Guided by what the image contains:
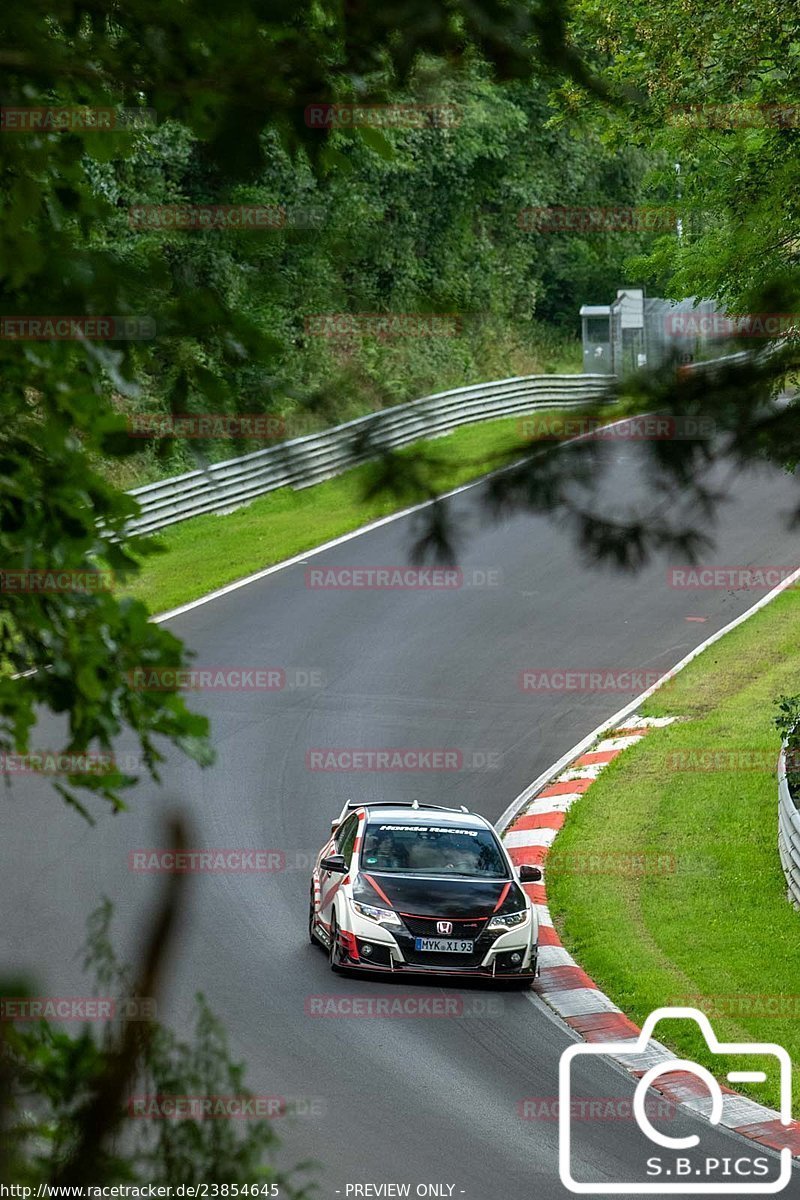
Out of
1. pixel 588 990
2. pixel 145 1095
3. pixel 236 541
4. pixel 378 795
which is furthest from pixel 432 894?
pixel 236 541

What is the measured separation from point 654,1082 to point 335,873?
3755mm

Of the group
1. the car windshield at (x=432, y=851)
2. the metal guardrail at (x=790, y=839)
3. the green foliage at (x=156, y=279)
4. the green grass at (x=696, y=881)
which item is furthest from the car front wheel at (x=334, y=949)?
the green foliage at (x=156, y=279)

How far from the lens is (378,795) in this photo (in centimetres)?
1928

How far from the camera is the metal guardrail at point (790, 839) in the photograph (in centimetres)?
1530

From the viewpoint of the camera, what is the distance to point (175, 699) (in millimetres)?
3793

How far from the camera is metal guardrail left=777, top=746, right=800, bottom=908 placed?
1530cm

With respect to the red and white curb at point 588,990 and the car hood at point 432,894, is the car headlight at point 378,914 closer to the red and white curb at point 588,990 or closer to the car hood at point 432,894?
the car hood at point 432,894

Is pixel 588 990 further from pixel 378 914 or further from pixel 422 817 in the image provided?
pixel 422 817

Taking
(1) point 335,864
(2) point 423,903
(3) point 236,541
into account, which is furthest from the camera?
(3) point 236,541

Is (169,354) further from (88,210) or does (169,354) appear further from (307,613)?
(307,613)

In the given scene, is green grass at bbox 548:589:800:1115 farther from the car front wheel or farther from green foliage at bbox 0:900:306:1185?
green foliage at bbox 0:900:306:1185

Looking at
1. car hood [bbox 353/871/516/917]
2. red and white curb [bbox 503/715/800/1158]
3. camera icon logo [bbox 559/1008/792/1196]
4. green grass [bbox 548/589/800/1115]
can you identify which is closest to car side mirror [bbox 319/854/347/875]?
car hood [bbox 353/871/516/917]

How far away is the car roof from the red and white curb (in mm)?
1392

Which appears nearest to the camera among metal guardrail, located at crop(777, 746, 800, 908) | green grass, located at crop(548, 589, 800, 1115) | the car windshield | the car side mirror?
green grass, located at crop(548, 589, 800, 1115)
